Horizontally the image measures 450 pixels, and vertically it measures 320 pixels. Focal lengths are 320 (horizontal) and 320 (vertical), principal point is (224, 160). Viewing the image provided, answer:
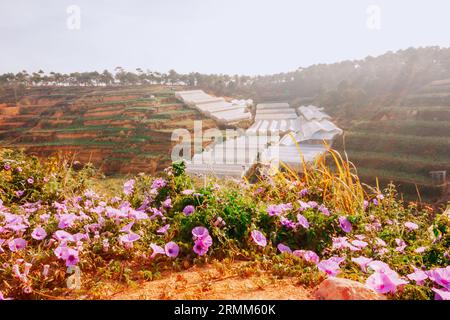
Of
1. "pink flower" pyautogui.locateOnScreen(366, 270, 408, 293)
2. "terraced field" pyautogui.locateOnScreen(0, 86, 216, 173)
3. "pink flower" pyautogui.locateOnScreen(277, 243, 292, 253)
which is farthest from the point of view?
"terraced field" pyautogui.locateOnScreen(0, 86, 216, 173)

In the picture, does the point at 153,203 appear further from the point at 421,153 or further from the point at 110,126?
the point at 110,126

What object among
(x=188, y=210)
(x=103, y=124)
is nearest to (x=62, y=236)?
(x=188, y=210)

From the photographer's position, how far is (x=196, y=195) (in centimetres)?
209

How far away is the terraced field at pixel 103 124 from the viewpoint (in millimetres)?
26575

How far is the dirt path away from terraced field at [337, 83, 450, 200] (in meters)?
13.6

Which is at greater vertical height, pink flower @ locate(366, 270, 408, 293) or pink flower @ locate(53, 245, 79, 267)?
pink flower @ locate(366, 270, 408, 293)

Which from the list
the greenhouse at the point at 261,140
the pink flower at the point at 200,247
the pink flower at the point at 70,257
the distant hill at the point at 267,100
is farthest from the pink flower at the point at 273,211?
the distant hill at the point at 267,100

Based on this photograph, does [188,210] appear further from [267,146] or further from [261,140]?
Answer: [261,140]

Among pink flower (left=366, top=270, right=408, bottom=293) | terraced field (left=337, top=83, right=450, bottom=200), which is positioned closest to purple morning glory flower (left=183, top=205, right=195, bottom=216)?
pink flower (left=366, top=270, right=408, bottom=293)

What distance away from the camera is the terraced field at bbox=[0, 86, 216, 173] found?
26.6m

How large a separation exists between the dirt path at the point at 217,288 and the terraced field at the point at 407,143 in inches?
536

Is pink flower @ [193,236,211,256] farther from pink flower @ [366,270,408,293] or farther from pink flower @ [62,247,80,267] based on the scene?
pink flower @ [366,270,408,293]

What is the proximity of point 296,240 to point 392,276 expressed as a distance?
80 centimetres
